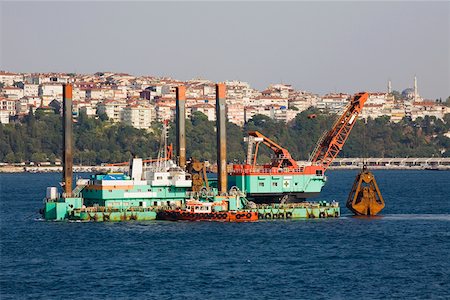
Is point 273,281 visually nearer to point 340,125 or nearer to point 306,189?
point 306,189

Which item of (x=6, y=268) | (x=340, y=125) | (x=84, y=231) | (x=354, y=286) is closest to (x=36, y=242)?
(x=84, y=231)

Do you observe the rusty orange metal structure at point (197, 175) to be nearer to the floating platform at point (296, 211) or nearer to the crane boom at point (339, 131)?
the floating platform at point (296, 211)

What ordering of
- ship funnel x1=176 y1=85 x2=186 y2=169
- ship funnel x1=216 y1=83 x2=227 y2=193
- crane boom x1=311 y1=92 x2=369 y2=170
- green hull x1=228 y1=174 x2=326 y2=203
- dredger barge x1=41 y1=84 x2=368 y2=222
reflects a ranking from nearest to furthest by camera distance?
dredger barge x1=41 y1=84 x2=368 y2=222, ship funnel x1=216 y1=83 x2=227 y2=193, green hull x1=228 y1=174 x2=326 y2=203, ship funnel x1=176 y1=85 x2=186 y2=169, crane boom x1=311 y1=92 x2=369 y2=170

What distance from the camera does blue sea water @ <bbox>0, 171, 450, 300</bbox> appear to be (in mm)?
56250

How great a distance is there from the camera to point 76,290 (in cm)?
5622

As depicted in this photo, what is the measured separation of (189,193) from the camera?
83812 mm

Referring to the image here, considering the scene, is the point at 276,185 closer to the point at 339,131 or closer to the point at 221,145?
the point at 221,145

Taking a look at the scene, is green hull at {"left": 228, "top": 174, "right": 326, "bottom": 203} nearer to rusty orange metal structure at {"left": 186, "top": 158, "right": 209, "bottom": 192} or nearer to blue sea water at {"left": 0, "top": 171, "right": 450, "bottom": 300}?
rusty orange metal structure at {"left": 186, "top": 158, "right": 209, "bottom": 192}

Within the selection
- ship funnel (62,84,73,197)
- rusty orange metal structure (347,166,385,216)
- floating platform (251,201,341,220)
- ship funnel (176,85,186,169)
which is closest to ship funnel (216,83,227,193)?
floating platform (251,201,341,220)

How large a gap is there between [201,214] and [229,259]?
16.0 m

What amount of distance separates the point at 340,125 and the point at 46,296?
44.4 m

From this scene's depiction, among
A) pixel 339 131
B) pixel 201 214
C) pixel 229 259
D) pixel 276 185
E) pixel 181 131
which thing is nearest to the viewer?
pixel 229 259

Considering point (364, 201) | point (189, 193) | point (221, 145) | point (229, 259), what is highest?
point (221, 145)

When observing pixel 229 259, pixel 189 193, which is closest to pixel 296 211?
pixel 189 193
